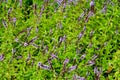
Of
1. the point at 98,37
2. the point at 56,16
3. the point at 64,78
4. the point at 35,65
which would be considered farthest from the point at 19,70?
the point at 98,37

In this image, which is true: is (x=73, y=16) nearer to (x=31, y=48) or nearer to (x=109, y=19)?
(x=109, y=19)

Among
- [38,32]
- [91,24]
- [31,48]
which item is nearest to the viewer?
[31,48]

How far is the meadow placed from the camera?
3.88 meters

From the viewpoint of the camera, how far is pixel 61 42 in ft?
13.3

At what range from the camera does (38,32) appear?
4453 millimetres

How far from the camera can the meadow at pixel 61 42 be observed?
3.88 metres

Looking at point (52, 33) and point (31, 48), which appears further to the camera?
point (52, 33)

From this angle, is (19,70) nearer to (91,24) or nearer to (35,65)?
(35,65)

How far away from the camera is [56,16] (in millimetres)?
4609

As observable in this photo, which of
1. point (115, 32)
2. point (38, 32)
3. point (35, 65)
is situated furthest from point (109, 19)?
point (35, 65)

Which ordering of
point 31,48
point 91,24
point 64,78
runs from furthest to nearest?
point 91,24 → point 31,48 → point 64,78

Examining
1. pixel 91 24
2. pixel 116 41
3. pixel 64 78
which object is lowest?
pixel 64 78

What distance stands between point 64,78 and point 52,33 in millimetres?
869

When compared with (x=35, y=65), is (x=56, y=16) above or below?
above
